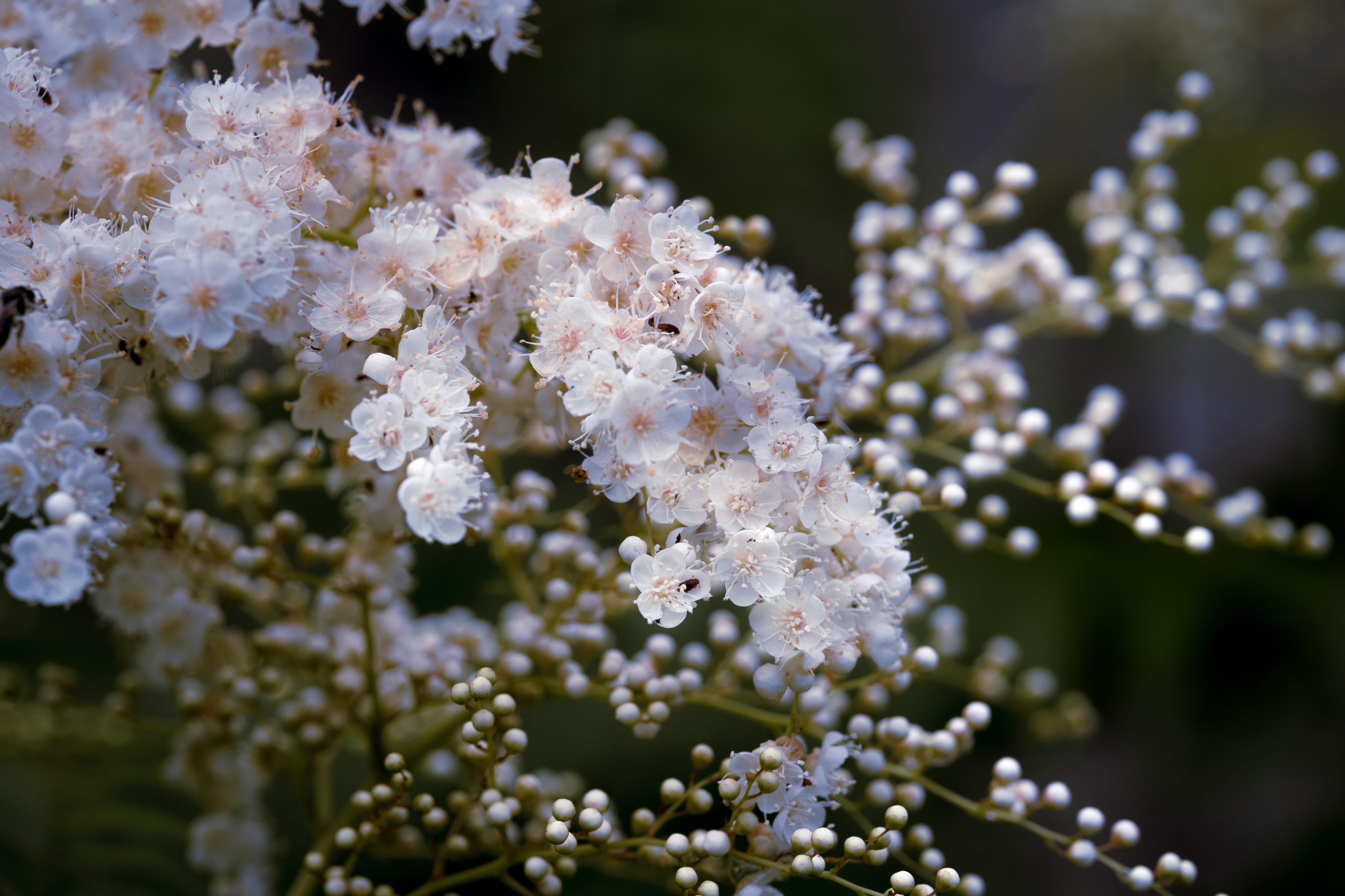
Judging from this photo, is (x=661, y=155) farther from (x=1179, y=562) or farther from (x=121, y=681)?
(x=1179, y=562)

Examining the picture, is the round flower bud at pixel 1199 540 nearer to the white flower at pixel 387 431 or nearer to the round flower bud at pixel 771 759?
the round flower bud at pixel 771 759

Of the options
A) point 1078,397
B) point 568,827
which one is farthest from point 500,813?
point 1078,397

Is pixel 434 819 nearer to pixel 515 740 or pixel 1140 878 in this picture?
pixel 515 740

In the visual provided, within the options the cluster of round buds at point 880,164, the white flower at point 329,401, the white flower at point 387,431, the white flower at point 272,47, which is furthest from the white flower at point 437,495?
the cluster of round buds at point 880,164

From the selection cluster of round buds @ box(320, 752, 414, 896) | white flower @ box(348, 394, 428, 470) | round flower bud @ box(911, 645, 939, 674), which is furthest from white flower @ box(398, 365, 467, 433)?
round flower bud @ box(911, 645, 939, 674)

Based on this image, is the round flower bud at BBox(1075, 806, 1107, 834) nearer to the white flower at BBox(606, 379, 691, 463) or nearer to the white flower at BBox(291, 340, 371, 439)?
the white flower at BBox(606, 379, 691, 463)

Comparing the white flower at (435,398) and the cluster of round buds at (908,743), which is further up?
the white flower at (435,398)

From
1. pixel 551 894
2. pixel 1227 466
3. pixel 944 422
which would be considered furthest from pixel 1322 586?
pixel 551 894
